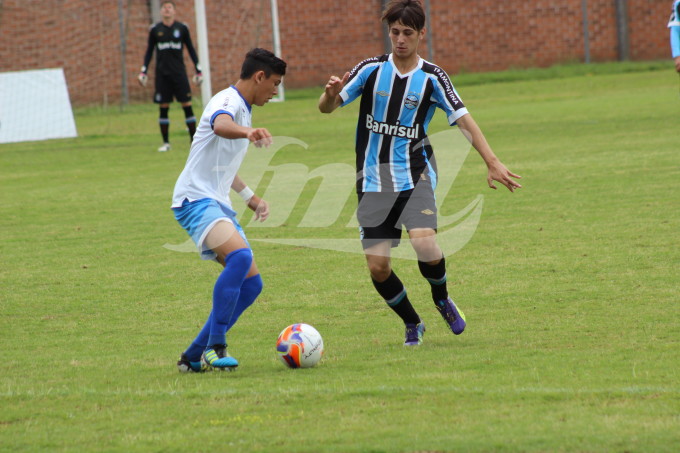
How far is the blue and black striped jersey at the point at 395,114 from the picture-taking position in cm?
646

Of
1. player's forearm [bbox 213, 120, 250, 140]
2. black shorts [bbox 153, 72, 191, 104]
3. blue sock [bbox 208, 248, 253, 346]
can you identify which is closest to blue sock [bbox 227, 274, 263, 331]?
blue sock [bbox 208, 248, 253, 346]

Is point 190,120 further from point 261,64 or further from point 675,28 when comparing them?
point 261,64

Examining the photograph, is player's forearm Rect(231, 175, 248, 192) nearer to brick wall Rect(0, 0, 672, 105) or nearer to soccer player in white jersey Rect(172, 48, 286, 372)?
soccer player in white jersey Rect(172, 48, 286, 372)

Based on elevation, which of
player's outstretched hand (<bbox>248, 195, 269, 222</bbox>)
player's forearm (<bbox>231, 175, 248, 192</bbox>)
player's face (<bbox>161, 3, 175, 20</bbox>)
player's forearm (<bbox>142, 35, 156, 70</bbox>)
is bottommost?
player's forearm (<bbox>142, 35, 156, 70</bbox>)

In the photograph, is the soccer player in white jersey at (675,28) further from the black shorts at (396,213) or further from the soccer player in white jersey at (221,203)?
the soccer player in white jersey at (221,203)

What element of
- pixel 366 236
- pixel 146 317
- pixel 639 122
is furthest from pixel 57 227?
pixel 639 122

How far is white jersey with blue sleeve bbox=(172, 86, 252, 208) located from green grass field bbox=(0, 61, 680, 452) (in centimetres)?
104

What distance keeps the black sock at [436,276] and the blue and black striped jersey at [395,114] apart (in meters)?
0.52

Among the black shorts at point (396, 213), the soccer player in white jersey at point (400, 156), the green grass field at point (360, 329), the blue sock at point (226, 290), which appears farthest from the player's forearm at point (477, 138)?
the blue sock at point (226, 290)

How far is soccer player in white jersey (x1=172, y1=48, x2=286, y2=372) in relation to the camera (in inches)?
227

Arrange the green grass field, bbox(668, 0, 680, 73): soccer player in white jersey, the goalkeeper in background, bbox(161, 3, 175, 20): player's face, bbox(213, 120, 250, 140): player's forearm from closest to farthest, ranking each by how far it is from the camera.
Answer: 1. the green grass field
2. bbox(213, 120, 250, 140): player's forearm
3. bbox(668, 0, 680, 73): soccer player in white jersey
4. bbox(161, 3, 175, 20): player's face
5. the goalkeeper in background

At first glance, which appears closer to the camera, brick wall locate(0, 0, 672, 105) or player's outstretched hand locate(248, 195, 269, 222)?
player's outstretched hand locate(248, 195, 269, 222)

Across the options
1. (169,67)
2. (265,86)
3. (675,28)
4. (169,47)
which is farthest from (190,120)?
(265,86)

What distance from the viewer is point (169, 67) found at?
61.6ft
